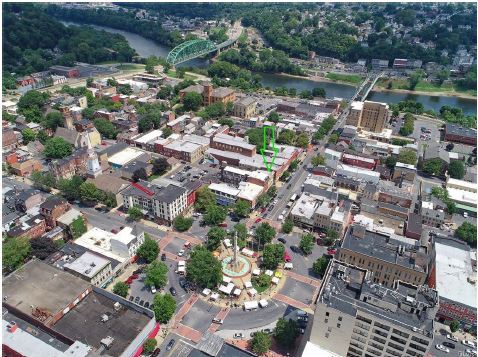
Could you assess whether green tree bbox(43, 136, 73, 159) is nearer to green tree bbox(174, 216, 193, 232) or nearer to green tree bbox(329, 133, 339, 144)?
green tree bbox(174, 216, 193, 232)

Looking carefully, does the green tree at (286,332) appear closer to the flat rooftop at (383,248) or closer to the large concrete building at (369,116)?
the flat rooftop at (383,248)

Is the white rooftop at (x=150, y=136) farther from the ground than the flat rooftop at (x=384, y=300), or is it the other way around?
the flat rooftop at (x=384, y=300)

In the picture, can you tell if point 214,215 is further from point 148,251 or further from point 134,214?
point 134,214

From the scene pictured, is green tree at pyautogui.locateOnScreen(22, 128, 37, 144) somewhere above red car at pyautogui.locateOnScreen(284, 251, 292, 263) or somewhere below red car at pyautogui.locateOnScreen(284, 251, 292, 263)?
above

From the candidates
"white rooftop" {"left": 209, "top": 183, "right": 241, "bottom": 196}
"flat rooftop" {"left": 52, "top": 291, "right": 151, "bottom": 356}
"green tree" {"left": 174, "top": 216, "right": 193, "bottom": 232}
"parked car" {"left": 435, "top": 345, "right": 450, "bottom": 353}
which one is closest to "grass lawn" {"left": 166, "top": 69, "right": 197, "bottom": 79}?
"white rooftop" {"left": 209, "top": 183, "right": 241, "bottom": 196}

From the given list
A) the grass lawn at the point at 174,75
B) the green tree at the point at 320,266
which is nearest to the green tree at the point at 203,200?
the green tree at the point at 320,266

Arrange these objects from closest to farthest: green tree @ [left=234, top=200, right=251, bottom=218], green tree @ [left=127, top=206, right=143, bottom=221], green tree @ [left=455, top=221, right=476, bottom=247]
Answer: green tree @ [left=455, top=221, right=476, bottom=247] → green tree @ [left=127, top=206, right=143, bottom=221] → green tree @ [left=234, top=200, right=251, bottom=218]
